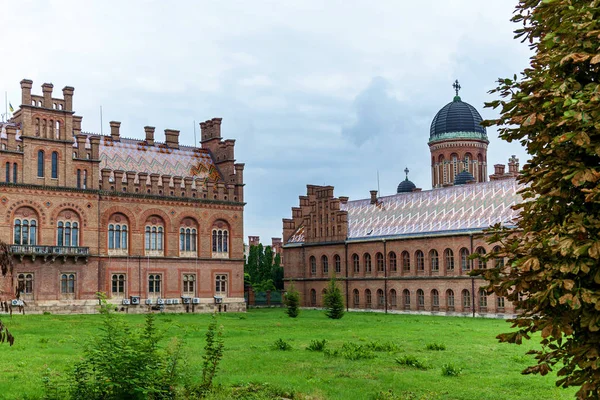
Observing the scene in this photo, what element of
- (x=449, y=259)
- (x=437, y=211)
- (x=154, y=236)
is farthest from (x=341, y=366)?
(x=437, y=211)

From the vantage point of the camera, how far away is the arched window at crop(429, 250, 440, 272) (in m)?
57.5

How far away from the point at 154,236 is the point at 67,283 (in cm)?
822

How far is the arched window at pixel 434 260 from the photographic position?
57.5 meters

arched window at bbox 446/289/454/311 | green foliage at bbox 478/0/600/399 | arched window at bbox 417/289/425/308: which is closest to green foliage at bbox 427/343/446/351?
green foliage at bbox 478/0/600/399

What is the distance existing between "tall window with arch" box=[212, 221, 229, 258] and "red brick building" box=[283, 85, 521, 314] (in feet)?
33.0

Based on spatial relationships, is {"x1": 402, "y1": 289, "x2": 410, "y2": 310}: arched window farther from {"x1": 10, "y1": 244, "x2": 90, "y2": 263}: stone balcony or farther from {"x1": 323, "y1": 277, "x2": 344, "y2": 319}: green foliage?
{"x1": 10, "y1": 244, "x2": 90, "y2": 263}: stone balcony

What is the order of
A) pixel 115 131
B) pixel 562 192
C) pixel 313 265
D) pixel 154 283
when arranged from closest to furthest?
pixel 562 192 → pixel 154 283 → pixel 115 131 → pixel 313 265

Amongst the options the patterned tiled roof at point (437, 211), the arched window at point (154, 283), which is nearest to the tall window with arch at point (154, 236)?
the arched window at point (154, 283)

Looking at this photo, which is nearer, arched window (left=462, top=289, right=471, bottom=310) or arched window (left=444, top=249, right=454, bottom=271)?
arched window (left=462, top=289, right=471, bottom=310)

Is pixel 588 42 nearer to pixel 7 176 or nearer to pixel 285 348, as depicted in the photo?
pixel 285 348

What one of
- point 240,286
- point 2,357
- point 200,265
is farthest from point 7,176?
point 2,357

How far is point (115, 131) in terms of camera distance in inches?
2377

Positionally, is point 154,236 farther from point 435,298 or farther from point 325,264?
point 435,298

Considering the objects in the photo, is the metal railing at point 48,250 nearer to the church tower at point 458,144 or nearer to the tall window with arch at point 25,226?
the tall window with arch at point 25,226
